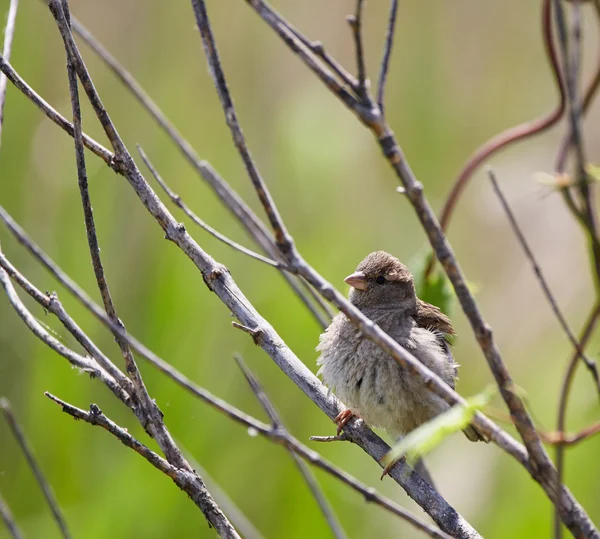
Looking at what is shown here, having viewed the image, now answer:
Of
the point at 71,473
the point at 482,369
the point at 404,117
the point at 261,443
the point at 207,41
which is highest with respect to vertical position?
the point at 207,41

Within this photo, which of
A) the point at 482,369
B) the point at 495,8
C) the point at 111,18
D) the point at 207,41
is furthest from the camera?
the point at 495,8

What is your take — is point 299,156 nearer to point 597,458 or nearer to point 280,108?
point 280,108

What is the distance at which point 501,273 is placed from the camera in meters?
5.52

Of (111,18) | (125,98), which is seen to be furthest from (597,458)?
(111,18)

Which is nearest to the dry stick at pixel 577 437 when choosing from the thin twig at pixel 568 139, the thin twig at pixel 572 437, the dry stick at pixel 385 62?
the thin twig at pixel 572 437

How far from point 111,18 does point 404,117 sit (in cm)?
161

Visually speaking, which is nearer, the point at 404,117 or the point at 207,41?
the point at 207,41

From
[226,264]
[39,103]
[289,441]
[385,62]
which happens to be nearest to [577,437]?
[289,441]

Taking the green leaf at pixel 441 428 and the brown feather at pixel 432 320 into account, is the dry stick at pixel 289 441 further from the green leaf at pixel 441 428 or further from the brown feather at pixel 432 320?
the brown feather at pixel 432 320

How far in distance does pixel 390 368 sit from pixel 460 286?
4.54ft

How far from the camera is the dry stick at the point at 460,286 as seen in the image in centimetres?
100

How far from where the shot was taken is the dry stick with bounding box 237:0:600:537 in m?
1.00

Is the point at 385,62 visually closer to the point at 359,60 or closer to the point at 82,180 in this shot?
the point at 359,60

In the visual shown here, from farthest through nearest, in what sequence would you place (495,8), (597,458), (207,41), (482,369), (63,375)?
(495,8) → (482,369) → (597,458) → (63,375) → (207,41)
